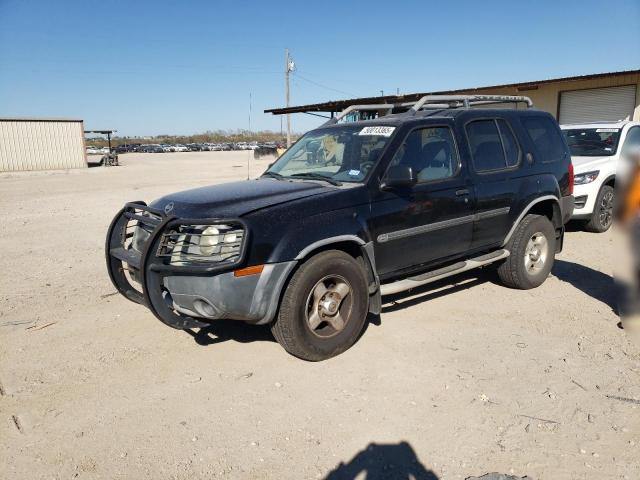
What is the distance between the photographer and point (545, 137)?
19.6 ft

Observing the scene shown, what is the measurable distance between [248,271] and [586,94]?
17.0 m

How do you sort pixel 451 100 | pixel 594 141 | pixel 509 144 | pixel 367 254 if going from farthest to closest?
pixel 594 141
pixel 451 100
pixel 509 144
pixel 367 254

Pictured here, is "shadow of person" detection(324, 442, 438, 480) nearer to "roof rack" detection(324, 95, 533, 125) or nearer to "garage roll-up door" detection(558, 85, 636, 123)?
"roof rack" detection(324, 95, 533, 125)

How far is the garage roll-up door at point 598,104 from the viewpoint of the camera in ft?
52.0

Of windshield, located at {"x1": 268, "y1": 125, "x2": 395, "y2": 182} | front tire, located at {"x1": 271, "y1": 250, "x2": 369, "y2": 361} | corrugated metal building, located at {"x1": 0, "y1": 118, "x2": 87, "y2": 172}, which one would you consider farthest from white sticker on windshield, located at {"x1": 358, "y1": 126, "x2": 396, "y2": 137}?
corrugated metal building, located at {"x1": 0, "y1": 118, "x2": 87, "y2": 172}

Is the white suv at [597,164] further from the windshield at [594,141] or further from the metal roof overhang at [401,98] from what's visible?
the metal roof overhang at [401,98]

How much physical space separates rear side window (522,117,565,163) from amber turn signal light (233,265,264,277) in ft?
12.2

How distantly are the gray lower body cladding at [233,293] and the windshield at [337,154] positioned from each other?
1.24m

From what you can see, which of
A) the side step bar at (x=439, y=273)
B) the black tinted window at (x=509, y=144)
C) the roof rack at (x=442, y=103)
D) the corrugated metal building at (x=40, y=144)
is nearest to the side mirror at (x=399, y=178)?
the side step bar at (x=439, y=273)

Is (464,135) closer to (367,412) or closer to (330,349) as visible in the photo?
(330,349)

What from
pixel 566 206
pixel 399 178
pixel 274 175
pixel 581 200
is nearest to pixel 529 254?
pixel 566 206

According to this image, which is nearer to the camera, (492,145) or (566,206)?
(492,145)

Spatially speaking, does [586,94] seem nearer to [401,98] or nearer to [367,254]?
[401,98]

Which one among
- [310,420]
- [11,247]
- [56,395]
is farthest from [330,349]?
[11,247]
